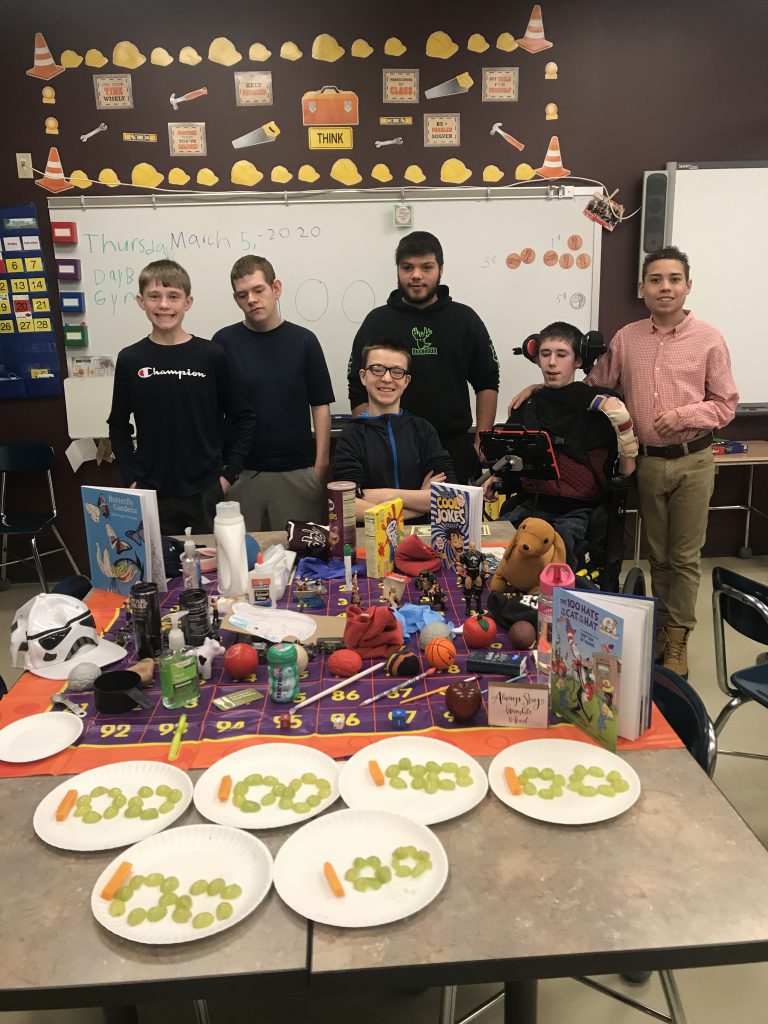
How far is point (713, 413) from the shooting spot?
293 centimetres

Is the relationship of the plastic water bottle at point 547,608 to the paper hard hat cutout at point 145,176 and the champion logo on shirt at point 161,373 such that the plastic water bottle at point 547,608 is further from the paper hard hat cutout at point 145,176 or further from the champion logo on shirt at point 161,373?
the paper hard hat cutout at point 145,176

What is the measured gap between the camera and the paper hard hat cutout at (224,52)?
3.59m

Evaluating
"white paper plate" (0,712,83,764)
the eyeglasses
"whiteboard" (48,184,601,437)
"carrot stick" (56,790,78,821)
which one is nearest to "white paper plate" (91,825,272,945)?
"carrot stick" (56,790,78,821)

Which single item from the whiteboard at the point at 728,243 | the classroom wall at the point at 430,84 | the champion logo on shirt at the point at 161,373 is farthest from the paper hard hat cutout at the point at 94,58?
the whiteboard at the point at 728,243

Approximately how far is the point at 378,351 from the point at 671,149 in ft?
8.13

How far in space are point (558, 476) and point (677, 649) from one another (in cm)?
90

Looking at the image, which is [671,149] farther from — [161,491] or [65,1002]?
[65,1002]

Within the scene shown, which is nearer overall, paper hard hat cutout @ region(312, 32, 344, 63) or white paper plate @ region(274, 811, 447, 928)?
white paper plate @ region(274, 811, 447, 928)

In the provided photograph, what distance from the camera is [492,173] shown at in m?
3.79

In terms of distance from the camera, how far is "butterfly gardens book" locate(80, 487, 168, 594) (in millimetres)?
1896

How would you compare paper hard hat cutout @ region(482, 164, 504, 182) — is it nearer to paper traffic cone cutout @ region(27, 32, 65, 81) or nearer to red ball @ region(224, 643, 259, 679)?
paper traffic cone cutout @ region(27, 32, 65, 81)

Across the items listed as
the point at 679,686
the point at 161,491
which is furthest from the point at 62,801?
the point at 161,491

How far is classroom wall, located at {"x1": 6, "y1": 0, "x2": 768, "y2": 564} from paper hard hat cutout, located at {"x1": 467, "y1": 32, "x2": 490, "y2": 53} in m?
0.02

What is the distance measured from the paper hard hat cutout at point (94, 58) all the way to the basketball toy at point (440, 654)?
3.56 meters
